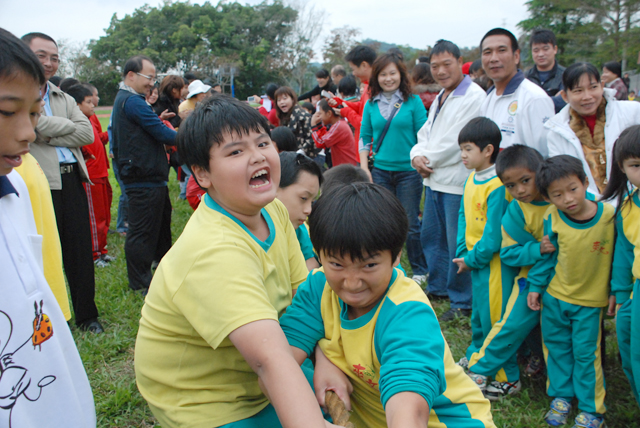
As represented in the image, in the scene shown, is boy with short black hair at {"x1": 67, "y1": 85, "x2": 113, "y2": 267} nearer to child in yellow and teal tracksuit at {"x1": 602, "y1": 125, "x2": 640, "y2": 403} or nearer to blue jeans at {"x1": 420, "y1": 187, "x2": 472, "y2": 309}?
blue jeans at {"x1": 420, "y1": 187, "x2": 472, "y2": 309}

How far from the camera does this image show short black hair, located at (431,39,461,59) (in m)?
3.68

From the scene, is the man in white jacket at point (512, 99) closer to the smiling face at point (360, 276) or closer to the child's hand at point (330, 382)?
the smiling face at point (360, 276)

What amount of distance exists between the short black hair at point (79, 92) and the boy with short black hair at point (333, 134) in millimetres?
2717

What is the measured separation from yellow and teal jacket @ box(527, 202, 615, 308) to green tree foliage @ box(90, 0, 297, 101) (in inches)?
1664

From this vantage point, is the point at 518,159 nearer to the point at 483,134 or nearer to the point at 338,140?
the point at 483,134

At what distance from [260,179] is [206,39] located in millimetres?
50144

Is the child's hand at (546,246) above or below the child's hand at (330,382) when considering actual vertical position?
above

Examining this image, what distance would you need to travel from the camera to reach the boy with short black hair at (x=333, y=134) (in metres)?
5.95

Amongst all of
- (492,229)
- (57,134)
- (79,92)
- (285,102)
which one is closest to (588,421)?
(492,229)

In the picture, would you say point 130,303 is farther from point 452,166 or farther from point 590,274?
point 590,274

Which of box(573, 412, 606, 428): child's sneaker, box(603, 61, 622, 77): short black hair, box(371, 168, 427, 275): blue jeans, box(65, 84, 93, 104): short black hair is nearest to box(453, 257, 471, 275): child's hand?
box(573, 412, 606, 428): child's sneaker

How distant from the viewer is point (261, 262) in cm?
149

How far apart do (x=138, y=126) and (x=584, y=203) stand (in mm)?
3559

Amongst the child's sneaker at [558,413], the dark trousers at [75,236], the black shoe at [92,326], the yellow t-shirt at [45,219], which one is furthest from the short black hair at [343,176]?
the black shoe at [92,326]
